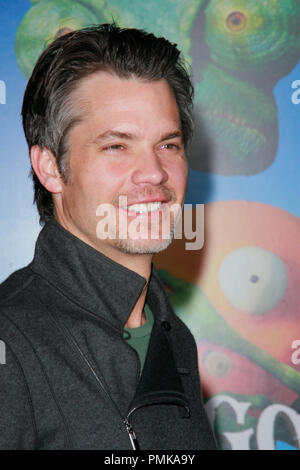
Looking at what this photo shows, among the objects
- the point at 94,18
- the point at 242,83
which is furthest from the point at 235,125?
the point at 94,18

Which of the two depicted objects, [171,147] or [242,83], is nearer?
[171,147]

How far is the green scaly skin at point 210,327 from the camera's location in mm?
2229

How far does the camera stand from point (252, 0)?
2244 millimetres

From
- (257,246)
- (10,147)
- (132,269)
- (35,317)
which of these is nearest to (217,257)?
(257,246)

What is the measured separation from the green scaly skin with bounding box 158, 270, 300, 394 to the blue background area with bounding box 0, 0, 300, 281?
309mm

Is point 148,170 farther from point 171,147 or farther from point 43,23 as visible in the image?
point 43,23

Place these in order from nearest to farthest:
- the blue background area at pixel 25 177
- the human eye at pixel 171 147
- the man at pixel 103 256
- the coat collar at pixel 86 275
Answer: the man at pixel 103 256, the coat collar at pixel 86 275, the human eye at pixel 171 147, the blue background area at pixel 25 177

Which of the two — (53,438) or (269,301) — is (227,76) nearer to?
(269,301)

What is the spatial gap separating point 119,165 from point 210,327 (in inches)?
48.6

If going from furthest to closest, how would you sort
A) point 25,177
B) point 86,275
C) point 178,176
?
point 25,177 → point 178,176 → point 86,275

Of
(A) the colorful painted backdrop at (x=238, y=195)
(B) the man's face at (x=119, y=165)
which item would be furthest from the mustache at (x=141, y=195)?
(A) the colorful painted backdrop at (x=238, y=195)

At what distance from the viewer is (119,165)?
1.12 metres

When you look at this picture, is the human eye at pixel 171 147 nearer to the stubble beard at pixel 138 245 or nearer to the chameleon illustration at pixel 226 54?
the stubble beard at pixel 138 245

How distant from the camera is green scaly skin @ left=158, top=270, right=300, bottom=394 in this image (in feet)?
7.31
